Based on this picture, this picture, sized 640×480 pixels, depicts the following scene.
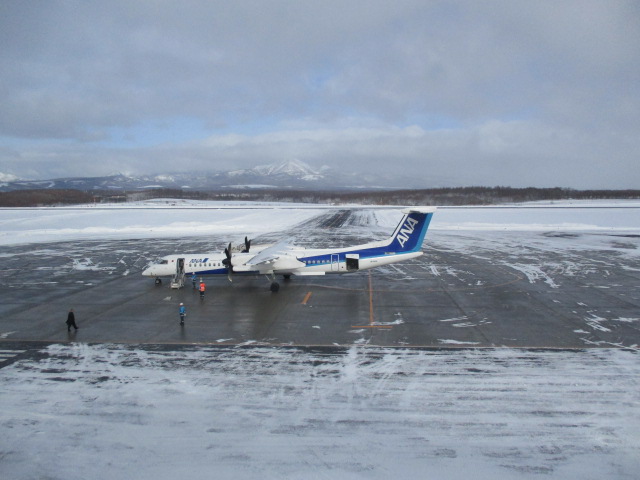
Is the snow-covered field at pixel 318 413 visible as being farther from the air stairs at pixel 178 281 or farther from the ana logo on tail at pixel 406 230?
the ana logo on tail at pixel 406 230

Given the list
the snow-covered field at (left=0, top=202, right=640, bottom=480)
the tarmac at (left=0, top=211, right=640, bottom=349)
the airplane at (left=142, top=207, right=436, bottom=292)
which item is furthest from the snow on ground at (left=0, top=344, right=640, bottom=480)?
the airplane at (left=142, top=207, right=436, bottom=292)

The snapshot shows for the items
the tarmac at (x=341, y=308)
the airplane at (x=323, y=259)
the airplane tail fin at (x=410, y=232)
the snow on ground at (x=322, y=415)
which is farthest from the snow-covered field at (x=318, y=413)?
the airplane tail fin at (x=410, y=232)

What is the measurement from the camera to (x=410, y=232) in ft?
90.8

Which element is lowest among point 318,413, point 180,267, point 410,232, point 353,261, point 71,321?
point 318,413

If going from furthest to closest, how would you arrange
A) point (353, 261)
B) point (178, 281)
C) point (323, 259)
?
point (178, 281) < point (323, 259) < point (353, 261)

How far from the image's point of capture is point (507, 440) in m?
10.7

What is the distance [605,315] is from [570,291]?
5.30 metres

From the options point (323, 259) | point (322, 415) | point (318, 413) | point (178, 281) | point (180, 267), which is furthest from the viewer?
point (180, 267)

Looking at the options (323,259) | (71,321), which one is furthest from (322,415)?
(323,259)

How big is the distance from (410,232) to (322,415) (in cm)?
1781

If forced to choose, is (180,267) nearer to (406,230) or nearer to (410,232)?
(406,230)

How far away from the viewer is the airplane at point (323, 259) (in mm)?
27625

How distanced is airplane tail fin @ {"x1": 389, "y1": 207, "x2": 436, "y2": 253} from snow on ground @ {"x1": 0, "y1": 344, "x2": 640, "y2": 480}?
12037 millimetres

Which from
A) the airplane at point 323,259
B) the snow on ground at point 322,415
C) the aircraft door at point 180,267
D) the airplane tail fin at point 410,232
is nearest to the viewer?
the snow on ground at point 322,415
